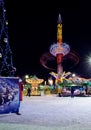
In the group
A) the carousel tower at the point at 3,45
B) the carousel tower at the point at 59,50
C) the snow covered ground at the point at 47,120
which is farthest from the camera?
the carousel tower at the point at 59,50

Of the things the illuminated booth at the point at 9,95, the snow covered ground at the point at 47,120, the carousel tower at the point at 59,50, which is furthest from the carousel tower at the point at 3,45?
the carousel tower at the point at 59,50

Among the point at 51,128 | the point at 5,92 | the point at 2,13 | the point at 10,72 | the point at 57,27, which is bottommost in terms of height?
the point at 51,128

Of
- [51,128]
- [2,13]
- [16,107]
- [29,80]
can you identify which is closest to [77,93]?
[29,80]

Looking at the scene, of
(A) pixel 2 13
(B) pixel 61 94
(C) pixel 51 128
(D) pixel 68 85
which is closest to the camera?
(C) pixel 51 128

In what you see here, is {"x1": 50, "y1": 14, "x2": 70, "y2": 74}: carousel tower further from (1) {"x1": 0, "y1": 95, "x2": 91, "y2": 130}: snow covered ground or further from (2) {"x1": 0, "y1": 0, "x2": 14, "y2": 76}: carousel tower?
(1) {"x1": 0, "y1": 95, "x2": 91, "y2": 130}: snow covered ground

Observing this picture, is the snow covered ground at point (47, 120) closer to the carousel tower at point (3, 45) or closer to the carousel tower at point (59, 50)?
the carousel tower at point (3, 45)

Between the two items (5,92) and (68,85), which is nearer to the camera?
(5,92)

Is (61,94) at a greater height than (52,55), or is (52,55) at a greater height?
(52,55)

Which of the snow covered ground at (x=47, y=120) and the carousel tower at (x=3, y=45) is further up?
the carousel tower at (x=3, y=45)

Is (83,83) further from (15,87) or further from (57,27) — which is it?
(57,27)

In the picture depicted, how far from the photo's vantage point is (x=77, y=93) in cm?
4600

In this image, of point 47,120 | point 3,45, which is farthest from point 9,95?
point 3,45

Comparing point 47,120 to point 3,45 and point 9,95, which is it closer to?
point 9,95

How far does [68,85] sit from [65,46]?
36.6 meters
